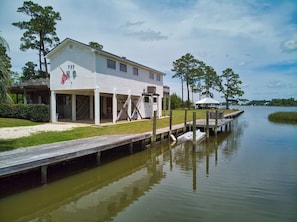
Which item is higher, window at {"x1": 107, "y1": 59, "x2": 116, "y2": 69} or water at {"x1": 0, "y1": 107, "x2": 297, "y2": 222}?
window at {"x1": 107, "y1": 59, "x2": 116, "y2": 69}

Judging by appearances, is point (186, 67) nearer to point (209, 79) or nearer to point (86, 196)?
point (209, 79)

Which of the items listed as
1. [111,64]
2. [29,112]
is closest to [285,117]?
[111,64]

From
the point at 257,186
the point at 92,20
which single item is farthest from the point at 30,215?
the point at 92,20

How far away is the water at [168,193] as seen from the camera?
5254 mm

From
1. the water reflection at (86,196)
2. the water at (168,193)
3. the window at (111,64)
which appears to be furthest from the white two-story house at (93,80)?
the water reflection at (86,196)

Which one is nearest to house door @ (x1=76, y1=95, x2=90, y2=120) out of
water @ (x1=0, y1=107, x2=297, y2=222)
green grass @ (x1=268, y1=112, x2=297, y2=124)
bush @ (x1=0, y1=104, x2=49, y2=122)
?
bush @ (x1=0, y1=104, x2=49, y2=122)

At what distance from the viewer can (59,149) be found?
8000mm

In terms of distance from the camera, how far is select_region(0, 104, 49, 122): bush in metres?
18.9

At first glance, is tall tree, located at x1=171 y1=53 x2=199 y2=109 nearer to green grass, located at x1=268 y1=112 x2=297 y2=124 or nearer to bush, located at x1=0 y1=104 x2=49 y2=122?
green grass, located at x1=268 y1=112 x2=297 y2=124

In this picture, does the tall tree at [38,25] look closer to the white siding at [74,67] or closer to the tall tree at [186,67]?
the white siding at [74,67]

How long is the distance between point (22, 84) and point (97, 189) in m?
18.7

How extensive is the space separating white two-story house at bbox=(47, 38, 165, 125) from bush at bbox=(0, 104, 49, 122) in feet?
2.33

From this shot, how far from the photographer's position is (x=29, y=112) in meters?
18.8

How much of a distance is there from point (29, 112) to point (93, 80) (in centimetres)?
655
